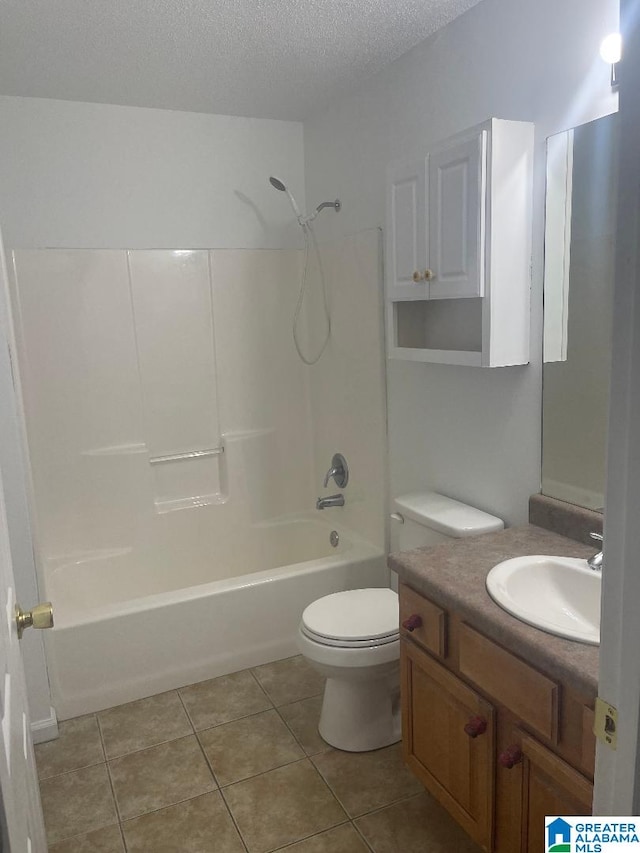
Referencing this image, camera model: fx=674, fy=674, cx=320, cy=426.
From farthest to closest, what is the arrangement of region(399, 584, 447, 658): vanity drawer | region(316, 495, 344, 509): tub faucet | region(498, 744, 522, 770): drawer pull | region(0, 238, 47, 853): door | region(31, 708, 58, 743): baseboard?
region(316, 495, 344, 509): tub faucet → region(31, 708, 58, 743): baseboard → region(399, 584, 447, 658): vanity drawer → region(498, 744, 522, 770): drawer pull → region(0, 238, 47, 853): door

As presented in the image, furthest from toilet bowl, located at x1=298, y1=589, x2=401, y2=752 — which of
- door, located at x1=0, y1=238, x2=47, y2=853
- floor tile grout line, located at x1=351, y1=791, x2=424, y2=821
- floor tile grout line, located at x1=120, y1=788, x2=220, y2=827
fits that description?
door, located at x1=0, y1=238, x2=47, y2=853

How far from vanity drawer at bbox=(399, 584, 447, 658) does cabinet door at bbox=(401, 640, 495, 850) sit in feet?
0.15

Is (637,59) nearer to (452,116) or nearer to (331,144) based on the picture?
(452,116)

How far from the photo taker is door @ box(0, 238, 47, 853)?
30.8 inches

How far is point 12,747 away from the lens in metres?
0.91

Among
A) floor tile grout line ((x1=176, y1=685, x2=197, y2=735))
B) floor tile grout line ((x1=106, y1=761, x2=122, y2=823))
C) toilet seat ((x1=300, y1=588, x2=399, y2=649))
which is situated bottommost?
floor tile grout line ((x1=106, y1=761, x2=122, y2=823))

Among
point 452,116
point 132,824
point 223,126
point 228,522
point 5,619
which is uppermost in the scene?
point 223,126

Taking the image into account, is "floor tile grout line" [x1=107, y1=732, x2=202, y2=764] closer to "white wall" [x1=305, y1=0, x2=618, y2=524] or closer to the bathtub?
the bathtub

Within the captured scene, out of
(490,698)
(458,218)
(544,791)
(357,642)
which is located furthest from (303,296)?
(544,791)

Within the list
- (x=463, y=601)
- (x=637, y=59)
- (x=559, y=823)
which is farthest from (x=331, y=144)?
(x=559, y=823)

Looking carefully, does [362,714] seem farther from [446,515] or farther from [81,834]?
[81,834]

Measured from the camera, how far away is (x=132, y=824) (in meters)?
2.04

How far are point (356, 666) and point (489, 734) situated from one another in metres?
0.65

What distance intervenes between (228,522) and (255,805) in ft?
5.32
